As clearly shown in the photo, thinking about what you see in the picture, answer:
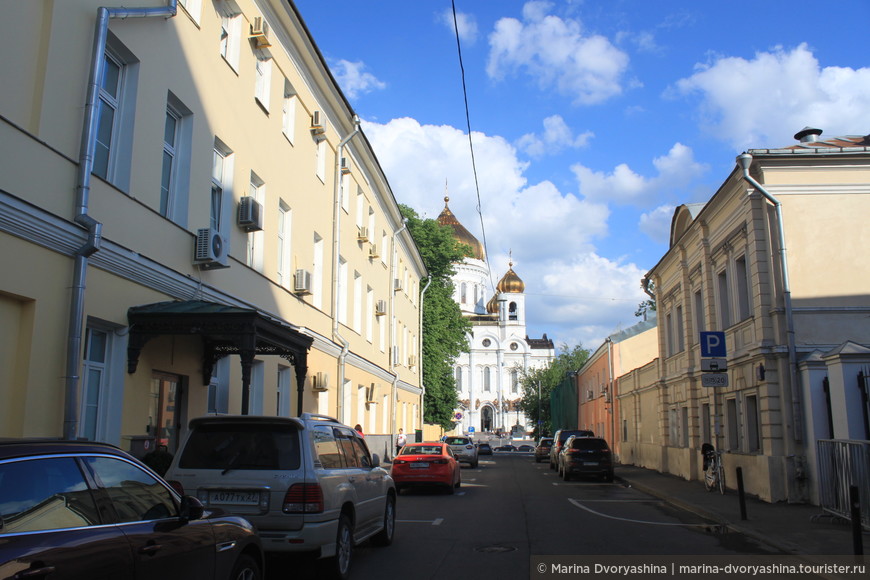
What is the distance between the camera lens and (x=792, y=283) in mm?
16469

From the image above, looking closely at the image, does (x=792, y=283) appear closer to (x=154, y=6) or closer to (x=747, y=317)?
(x=747, y=317)

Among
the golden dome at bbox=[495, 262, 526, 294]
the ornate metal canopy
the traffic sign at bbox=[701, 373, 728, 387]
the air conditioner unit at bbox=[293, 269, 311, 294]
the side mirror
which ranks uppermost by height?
the golden dome at bbox=[495, 262, 526, 294]

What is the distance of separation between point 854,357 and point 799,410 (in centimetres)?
320

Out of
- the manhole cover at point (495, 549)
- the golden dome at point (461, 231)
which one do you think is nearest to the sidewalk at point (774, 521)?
the manhole cover at point (495, 549)

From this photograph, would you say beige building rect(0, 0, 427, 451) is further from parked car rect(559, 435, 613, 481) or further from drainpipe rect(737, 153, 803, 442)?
drainpipe rect(737, 153, 803, 442)

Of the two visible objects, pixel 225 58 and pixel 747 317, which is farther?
pixel 747 317

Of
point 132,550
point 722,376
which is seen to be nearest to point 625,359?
point 722,376

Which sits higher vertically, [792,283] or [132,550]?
[792,283]

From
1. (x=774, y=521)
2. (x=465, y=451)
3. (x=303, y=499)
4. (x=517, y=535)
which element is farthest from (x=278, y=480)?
(x=465, y=451)

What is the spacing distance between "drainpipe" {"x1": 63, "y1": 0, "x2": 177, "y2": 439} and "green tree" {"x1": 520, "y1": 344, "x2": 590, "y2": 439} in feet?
239

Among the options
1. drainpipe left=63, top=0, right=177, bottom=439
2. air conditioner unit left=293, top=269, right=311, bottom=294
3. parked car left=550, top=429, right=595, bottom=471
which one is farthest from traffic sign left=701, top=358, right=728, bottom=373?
parked car left=550, top=429, right=595, bottom=471

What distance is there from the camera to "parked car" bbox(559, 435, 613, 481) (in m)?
25.1

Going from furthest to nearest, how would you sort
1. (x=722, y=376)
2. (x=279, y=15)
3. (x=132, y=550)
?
(x=279, y=15) < (x=722, y=376) < (x=132, y=550)

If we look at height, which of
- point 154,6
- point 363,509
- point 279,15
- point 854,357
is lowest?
point 363,509
